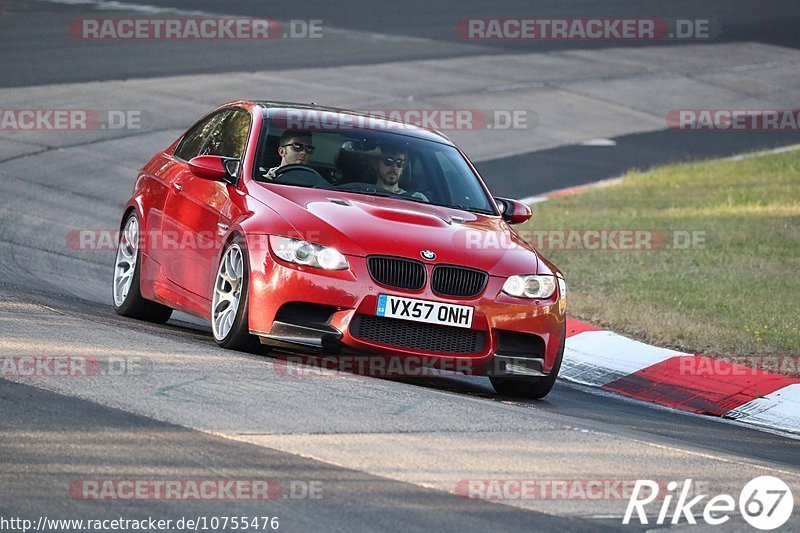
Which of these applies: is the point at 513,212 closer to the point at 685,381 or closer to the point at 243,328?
the point at 685,381

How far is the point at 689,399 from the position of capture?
9.66 m

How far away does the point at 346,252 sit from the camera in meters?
8.02

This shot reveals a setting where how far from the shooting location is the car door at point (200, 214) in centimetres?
881

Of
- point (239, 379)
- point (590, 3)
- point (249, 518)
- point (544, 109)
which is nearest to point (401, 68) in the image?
point (544, 109)

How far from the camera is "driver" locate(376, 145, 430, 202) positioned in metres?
9.23

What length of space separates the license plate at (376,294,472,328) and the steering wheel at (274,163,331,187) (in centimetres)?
132
